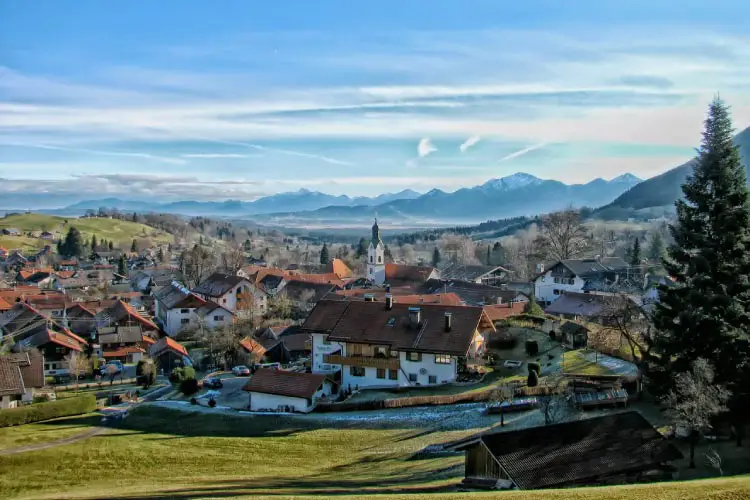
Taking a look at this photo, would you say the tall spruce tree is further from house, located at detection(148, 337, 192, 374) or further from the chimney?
house, located at detection(148, 337, 192, 374)

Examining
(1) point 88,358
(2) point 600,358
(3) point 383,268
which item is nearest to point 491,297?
(3) point 383,268

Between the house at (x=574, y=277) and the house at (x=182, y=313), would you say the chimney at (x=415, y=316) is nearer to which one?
the house at (x=574, y=277)

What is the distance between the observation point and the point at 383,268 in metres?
93.9

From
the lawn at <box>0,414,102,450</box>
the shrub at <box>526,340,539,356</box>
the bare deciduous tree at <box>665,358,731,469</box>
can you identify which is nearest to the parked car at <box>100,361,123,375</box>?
the lawn at <box>0,414,102,450</box>

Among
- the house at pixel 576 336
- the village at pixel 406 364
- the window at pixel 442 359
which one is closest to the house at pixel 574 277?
the village at pixel 406 364

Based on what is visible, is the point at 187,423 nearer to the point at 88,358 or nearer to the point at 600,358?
the point at 600,358

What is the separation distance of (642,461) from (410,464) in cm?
897

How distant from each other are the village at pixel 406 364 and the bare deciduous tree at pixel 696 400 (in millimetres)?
912

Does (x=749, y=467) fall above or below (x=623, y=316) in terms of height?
below

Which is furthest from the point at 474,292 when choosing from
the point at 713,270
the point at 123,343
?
the point at 713,270

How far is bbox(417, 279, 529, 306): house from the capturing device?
71.5 metres

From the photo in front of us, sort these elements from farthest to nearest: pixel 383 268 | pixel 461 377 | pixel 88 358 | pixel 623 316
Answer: pixel 383 268, pixel 88 358, pixel 461 377, pixel 623 316

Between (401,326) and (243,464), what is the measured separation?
15.9 m

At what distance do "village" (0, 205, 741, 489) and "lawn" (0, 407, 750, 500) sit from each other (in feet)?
5.24
